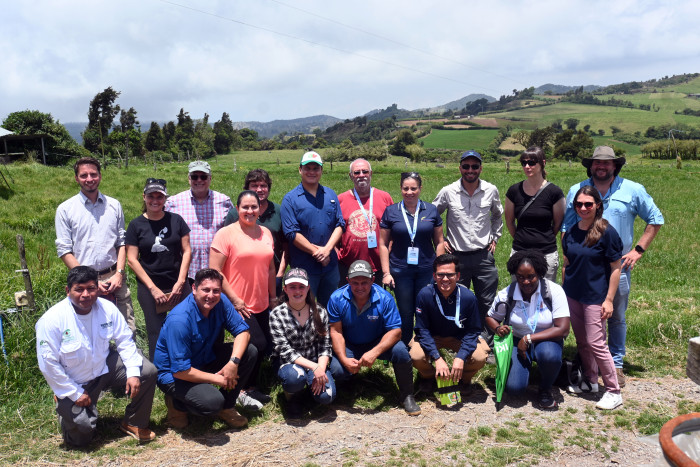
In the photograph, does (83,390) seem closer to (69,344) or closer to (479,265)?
(69,344)

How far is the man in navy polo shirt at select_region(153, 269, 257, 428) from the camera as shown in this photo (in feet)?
14.3

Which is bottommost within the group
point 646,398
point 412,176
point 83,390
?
point 646,398

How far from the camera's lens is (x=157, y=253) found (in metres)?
5.00

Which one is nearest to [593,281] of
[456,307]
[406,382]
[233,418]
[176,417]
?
[456,307]

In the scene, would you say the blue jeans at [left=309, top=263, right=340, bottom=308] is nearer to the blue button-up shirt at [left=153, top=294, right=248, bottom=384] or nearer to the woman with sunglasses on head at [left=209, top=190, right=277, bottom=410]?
the woman with sunglasses on head at [left=209, top=190, right=277, bottom=410]

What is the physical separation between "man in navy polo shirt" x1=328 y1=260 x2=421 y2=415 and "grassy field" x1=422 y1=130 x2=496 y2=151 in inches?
3508

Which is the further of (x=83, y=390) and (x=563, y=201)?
(x=563, y=201)

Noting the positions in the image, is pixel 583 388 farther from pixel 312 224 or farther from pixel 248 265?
pixel 248 265

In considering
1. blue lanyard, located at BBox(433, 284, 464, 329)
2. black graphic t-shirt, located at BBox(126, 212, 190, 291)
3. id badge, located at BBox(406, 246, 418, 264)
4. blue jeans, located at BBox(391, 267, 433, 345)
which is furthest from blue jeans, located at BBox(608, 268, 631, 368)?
black graphic t-shirt, located at BBox(126, 212, 190, 291)

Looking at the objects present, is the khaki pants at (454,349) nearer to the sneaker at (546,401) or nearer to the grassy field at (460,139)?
the sneaker at (546,401)

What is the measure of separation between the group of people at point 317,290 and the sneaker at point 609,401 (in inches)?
0.8

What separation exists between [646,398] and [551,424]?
1254 millimetres

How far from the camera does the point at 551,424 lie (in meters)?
4.50

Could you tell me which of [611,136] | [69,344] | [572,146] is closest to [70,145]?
[69,344]
